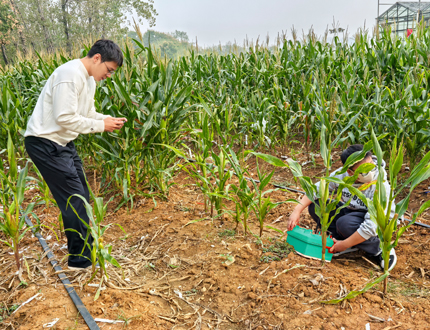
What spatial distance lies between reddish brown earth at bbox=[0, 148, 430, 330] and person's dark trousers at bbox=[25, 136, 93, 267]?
0.21m

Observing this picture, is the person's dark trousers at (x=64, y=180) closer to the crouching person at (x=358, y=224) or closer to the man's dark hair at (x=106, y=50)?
the man's dark hair at (x=106, y=50)

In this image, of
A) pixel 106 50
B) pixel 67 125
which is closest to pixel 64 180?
pixel 67 125

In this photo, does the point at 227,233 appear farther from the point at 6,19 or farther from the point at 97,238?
the point at 6,19

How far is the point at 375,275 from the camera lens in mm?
2395

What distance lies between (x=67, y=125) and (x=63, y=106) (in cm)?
14

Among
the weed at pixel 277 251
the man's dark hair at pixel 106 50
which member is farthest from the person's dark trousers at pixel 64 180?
the weed at pixel 277 251

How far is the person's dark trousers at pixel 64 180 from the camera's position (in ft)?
7.80

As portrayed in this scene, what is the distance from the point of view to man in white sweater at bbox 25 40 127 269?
2.29 metres

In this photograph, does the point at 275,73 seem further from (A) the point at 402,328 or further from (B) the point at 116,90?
(A) the point at 402,328

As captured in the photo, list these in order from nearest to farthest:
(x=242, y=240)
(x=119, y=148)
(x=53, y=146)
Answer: (x=53, y=146) < (x=242, y=240) < (x=119, y=148)

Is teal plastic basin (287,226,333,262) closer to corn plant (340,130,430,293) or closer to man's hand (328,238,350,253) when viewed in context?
man's hand (328,238,350,253)

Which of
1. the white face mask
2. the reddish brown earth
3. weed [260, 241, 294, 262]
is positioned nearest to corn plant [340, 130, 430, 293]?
the reddish brown earth

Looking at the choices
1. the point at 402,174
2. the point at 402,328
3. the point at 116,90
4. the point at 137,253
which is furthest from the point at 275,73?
the point at 402,328

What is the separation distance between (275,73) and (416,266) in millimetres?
4093
